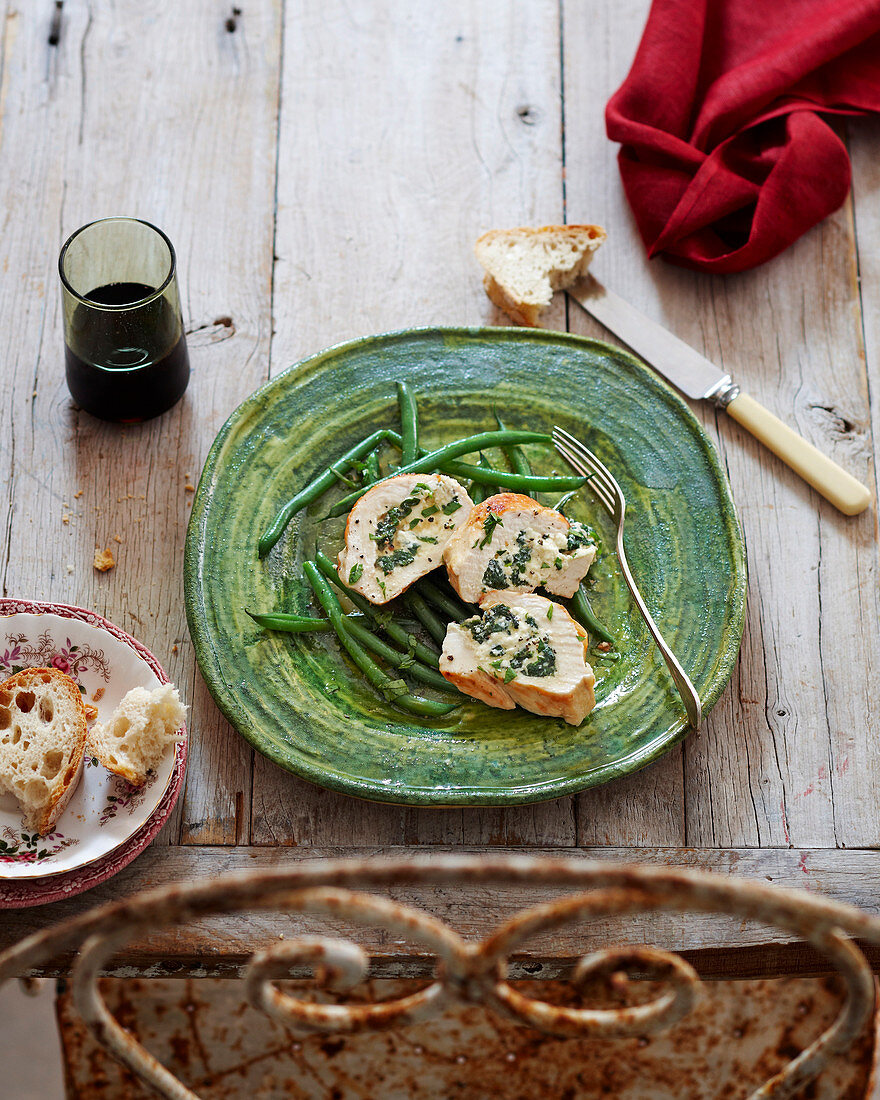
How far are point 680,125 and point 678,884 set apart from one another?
267 centimetres

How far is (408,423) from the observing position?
247cm

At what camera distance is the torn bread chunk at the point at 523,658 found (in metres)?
2.06

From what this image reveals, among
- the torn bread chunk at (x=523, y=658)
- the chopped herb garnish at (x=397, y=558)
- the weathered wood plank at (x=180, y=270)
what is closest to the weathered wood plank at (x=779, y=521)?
the torn bread chunk at (x=523, y=658)

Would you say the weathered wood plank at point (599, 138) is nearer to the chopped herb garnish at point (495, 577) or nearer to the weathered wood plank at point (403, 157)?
the weathered wood plank at point (403, 157)

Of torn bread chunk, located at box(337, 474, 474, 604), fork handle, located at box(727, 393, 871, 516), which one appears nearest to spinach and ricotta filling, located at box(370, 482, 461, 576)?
torn bread chunk, located at box(337, 474, 474, 604)

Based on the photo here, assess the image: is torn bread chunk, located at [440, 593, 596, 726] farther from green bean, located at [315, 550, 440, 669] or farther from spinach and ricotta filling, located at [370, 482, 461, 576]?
spinach and ricotta filling, located at [370, 482, 461, 576]

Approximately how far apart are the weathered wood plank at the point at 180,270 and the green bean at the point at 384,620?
38cm

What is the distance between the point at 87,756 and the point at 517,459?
120cm

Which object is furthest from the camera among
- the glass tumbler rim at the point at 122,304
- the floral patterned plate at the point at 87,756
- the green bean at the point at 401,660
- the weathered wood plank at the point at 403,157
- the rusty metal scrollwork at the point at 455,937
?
the weathered wood plank at the point at 403,157

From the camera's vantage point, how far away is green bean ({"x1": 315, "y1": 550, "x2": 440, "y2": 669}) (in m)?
2.19

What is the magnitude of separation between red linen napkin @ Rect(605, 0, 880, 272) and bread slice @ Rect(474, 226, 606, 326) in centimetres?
25

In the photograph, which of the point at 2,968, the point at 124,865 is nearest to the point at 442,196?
the point at 124,865

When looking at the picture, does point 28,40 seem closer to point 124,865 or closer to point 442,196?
point 442,196

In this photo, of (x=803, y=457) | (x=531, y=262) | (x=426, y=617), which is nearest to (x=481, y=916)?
(x=426, y=617)
